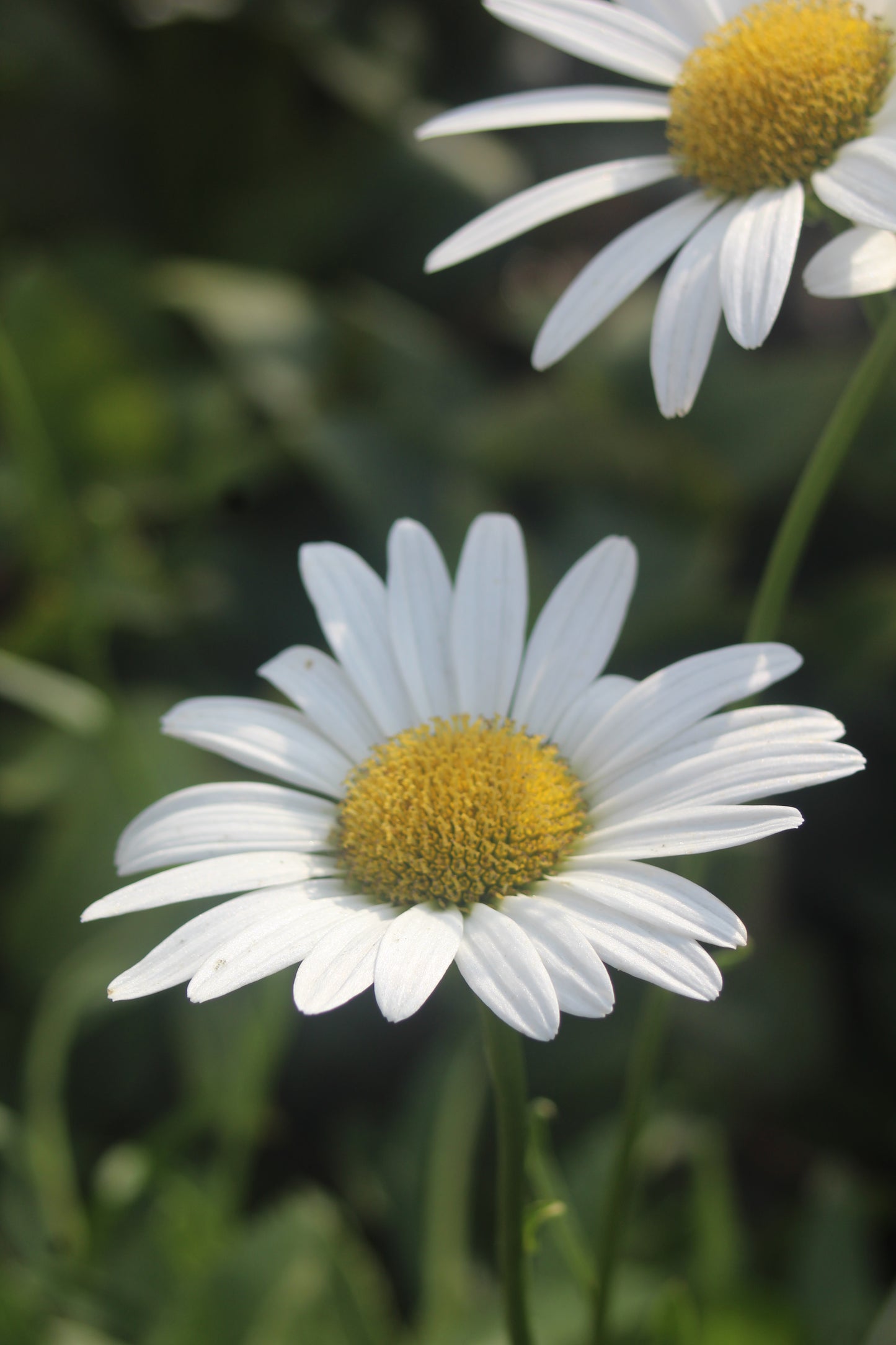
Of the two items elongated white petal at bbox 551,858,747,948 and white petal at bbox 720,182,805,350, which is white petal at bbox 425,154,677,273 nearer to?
white petal at bbox 720,182,805,350

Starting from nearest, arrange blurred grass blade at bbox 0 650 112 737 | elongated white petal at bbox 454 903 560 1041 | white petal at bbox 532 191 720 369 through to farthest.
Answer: elongated white petal at bbox 454 903 560 1041, white petal at bbox 532 191 720 369, blurred grass blade at bbox 0 650 112 737

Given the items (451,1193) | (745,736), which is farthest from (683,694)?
(451,1193)

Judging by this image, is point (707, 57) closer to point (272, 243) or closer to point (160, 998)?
point (160, 998)

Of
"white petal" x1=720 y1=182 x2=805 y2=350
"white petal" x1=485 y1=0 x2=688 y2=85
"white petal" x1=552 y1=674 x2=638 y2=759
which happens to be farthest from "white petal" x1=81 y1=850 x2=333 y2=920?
"white petal" x1=485 y1=0 x2=688 y2=85

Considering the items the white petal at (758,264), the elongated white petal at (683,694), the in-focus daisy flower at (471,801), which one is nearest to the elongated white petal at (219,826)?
the in-focus daisy flower at (471,801)

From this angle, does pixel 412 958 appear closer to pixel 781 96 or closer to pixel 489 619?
pixel 489 619

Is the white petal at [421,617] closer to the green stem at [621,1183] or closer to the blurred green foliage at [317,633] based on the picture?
the green stem at [621,1183]
